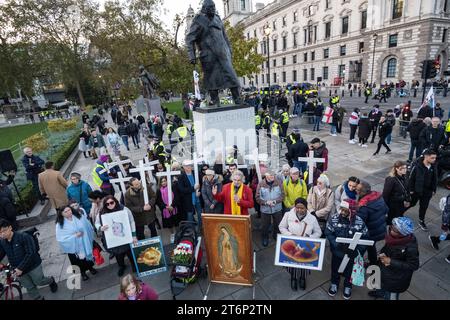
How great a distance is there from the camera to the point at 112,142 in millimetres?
11734

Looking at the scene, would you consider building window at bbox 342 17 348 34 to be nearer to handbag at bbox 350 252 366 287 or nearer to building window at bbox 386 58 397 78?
building window at bbox 386 58 397 78

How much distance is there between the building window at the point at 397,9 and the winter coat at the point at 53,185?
46.8 meters

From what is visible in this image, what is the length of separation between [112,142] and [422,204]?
11447 millimetres

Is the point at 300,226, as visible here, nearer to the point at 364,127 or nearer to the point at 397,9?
the point at 364,127

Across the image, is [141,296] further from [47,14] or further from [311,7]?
[311,7]

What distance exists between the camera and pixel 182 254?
13.4ft

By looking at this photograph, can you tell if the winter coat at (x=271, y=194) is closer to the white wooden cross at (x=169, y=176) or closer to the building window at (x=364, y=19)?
the white wooden cross at (x=169, y=176)

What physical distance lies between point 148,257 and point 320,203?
10.7 feet

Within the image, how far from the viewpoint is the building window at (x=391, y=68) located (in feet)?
126

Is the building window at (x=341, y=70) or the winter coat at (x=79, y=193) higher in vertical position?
the building window at (x=341, y=70)

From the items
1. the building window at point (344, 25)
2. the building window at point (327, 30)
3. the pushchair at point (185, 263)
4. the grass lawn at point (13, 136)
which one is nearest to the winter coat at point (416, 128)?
the pushchair at point (185, 263)

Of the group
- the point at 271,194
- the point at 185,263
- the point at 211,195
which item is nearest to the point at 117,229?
the point at 185,263

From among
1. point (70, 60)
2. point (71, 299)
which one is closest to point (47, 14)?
point (70, 60)

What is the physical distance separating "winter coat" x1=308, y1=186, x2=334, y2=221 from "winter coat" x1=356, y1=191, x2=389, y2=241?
750mm
